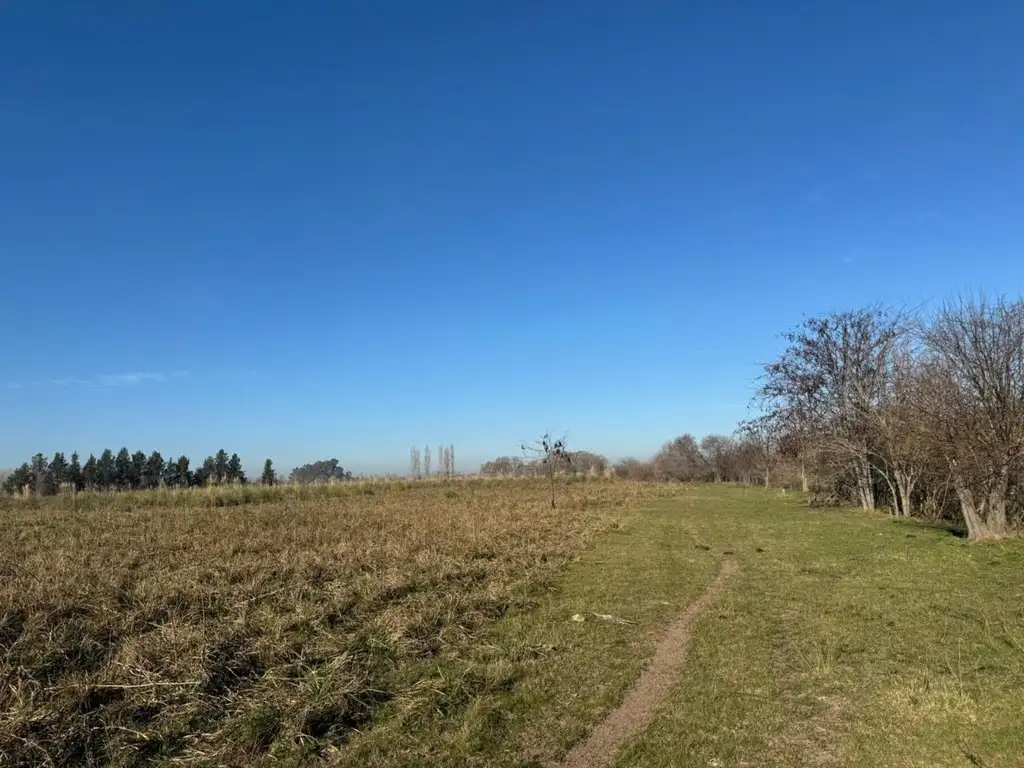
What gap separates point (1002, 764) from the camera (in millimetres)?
4742

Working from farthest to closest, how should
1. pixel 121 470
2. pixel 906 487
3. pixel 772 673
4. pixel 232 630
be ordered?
pixel 121 470 → pixel 906 487 → pixel 232 630 → pixel 772 673

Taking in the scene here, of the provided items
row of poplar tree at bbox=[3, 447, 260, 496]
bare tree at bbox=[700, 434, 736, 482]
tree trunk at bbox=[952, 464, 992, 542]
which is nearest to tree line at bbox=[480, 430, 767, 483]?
bare tree at bbox=[700, 434, 736, 482]

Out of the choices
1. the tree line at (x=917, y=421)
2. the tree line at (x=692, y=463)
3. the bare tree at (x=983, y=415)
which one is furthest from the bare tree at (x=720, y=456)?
the bare tree at (x=983, y=415)

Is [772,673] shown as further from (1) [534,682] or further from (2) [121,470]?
(2) [121,470]

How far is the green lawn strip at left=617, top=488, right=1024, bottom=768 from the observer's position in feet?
17.1

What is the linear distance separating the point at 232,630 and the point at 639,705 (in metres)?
4.88

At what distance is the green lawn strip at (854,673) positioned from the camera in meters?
5.20

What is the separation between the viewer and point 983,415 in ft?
57.2

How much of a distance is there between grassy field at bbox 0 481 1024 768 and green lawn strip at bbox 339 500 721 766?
0.04 m

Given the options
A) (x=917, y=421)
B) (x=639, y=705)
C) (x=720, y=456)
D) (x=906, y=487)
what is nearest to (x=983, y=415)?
(x=917, y=421)

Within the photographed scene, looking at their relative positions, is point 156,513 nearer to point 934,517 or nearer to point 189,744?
point 189,744

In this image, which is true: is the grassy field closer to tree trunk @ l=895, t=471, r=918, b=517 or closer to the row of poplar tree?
tree trunk @ l=895, t=471, r=918, b=517

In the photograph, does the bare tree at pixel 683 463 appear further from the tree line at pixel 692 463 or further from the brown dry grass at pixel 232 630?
the brown dry grass at pixel 232 630

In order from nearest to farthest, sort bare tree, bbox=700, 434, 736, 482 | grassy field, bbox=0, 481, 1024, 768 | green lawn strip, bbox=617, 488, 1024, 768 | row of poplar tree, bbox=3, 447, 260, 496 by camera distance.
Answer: green lawn strip, bbox=617, 488, 1024, 768 < grassy field, bbox=0, 481, 1024, 768 < row of poplar tree, bbox=3, 447, 260, 496 < bare tree, bbox=700, 434, 736, 482
